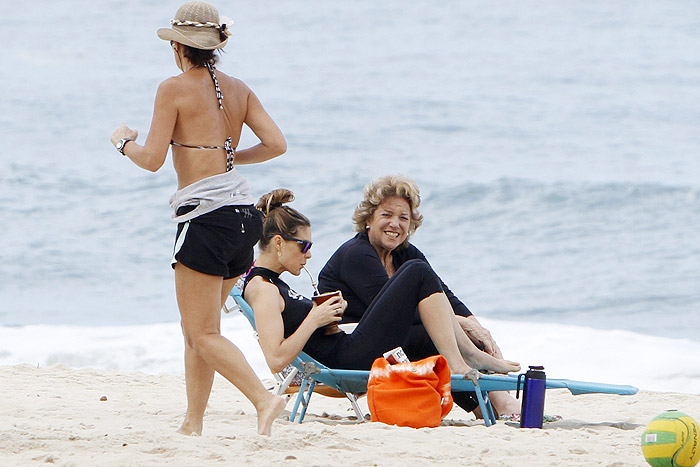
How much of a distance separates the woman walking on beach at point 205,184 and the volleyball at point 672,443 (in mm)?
1271

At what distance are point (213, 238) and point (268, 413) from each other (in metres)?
0.65

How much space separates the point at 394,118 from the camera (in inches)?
707

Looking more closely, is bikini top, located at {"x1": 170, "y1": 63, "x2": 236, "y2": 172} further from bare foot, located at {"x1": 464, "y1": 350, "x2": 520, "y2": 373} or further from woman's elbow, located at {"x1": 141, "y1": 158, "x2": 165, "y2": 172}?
bare foot, located at {"x1": 464, "y1": 350, "x2": 520, "y2": 373}

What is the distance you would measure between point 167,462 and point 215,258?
2.52 feet

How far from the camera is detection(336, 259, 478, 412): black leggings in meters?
4.07

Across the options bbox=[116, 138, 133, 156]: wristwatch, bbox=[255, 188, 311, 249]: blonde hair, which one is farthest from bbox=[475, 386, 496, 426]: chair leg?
bbox=[116, 138, 133, 156]: wristwatch

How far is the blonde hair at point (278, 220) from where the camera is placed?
161 inches

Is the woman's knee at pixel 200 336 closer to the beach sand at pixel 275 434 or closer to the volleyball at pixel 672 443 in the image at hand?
the beach sand at pixel 275 434

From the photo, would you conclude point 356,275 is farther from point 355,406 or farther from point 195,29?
point 195,29

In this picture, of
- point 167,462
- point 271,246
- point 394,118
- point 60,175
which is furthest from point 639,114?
point 167,462

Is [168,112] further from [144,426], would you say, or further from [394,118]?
[394,118]

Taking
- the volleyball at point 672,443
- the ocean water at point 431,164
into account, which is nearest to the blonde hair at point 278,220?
the volleyball at point 672,443

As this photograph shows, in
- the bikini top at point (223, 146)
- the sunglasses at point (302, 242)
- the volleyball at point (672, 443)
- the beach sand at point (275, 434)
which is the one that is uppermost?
the bikini top at point (223, 146)

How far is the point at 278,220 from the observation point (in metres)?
4.09
